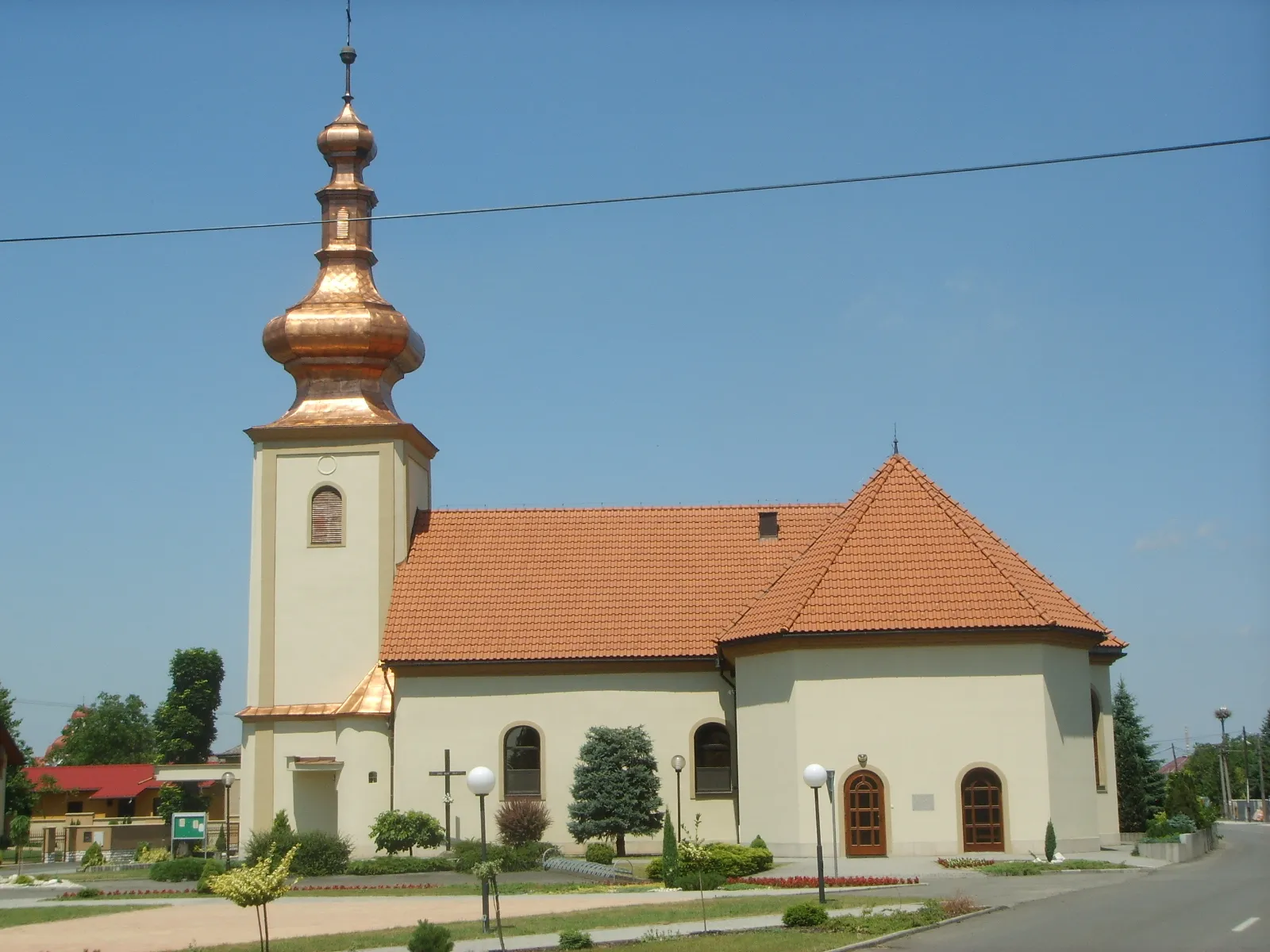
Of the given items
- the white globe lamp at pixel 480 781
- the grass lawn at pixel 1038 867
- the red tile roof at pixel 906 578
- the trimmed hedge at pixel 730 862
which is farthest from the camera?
the red tile roof at pixel 906 578

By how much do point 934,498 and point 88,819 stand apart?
4376 cm

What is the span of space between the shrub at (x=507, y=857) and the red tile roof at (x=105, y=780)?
42.7 metres

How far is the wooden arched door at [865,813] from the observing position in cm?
3228

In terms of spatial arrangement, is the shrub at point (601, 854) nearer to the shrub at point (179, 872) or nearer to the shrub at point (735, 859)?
the shrub at point (735, 859)

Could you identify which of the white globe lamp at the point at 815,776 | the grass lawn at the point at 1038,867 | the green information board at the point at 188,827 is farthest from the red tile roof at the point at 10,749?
the white globe lamp at the point at 815,776

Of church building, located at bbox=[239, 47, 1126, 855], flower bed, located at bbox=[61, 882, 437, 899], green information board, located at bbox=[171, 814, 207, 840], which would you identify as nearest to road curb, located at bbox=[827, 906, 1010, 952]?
church building, located at bbox=[239, 47, 1126, 855]

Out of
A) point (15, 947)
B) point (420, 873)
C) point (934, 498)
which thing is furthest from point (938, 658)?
point (15, 947)

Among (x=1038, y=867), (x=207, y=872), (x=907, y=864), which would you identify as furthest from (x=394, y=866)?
(x=1038, y=867)

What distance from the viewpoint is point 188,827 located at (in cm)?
4178

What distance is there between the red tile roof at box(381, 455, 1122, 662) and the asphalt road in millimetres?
7639

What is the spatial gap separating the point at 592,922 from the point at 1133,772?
3002cm

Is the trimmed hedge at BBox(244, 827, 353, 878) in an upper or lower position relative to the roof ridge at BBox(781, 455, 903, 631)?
lower

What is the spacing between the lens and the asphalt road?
1853 centimetres

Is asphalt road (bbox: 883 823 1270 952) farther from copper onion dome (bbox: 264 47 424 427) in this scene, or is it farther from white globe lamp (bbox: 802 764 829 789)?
copper onion dome (bbox: 264 47 424 427)
